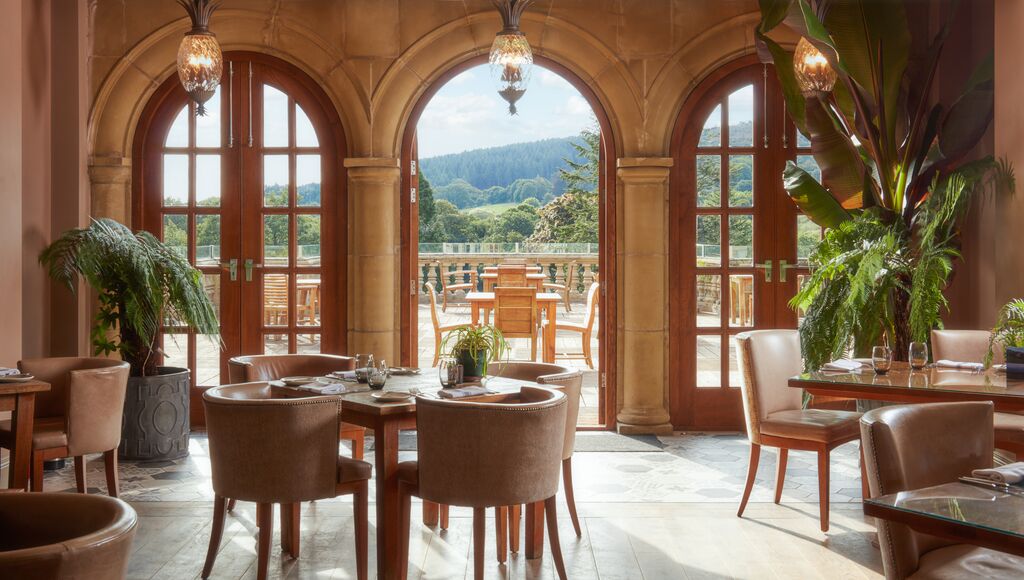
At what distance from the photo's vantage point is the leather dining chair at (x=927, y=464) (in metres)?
2.15

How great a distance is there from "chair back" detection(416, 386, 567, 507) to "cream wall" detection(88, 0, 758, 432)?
3.35m

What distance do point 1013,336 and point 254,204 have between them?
16.0ft

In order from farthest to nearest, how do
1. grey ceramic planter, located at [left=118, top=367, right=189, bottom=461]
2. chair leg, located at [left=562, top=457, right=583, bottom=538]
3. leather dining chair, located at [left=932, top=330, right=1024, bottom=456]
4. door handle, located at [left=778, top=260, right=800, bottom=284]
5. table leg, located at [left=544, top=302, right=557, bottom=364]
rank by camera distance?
table leg, located at [left=544, top=302, right=557, bottom=364] < door handle, located at [left=778, top=260, right=800, bottom=284] < grey ceramic planter, located at [left=118, top=367, right=189, bottom=461] < leather dining chair, located at [left=932, top=330, right=1024, bottom=456] < chair leg, located at [left=562, top=457, right=583, bottom=538]

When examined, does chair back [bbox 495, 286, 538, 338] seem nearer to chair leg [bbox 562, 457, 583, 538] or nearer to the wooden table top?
chair leg [bbox 562, 457, 583, 538]

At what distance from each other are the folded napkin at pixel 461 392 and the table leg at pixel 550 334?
5173 millimetres

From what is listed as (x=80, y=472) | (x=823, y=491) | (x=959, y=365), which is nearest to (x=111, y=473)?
(x=80, y=472)

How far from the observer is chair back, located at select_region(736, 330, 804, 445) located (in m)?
4.50

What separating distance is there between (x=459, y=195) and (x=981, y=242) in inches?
748

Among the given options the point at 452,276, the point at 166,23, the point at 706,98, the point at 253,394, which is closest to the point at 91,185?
the point at 166,23

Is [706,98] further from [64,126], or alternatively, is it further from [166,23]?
[64,126]

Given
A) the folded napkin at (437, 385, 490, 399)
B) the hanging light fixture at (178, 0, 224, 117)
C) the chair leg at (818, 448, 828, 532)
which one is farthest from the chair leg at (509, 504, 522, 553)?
the hanging light fixture at (178, 0, 224, 117)

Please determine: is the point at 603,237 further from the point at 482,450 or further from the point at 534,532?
the point at 482,450

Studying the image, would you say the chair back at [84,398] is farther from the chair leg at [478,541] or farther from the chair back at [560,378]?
the chair leg at [478,541]

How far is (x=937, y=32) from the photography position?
608 cm
